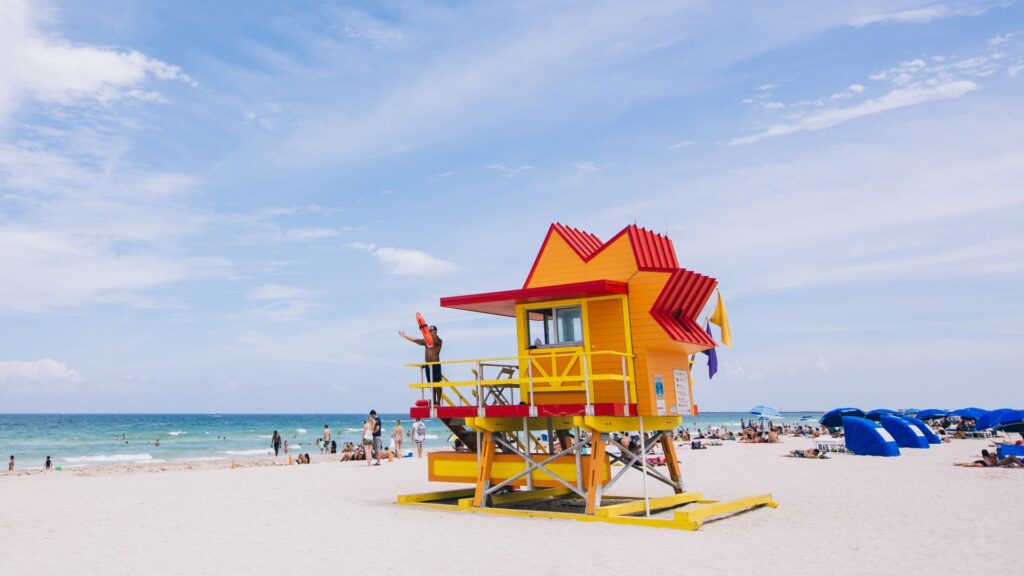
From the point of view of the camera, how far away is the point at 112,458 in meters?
59.8

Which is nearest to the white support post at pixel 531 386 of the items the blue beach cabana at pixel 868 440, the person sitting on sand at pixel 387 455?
the person sitting on sand at pixel 387 455

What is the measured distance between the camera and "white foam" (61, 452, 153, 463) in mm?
57781

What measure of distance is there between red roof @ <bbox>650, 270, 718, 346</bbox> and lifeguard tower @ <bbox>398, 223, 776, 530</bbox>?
3 centimetres

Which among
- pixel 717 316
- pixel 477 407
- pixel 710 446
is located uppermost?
pixel 717 316

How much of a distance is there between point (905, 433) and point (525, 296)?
28401 mm

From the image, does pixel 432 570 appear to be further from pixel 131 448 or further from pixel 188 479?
pixel 131 448

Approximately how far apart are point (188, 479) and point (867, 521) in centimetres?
2175

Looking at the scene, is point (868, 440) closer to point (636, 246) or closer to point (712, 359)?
point (712, 359)

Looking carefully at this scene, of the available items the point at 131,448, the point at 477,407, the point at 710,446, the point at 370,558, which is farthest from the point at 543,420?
the point at 131,448

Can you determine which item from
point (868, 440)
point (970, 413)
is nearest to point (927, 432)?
point (868, 440)

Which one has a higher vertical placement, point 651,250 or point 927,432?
point 651,250

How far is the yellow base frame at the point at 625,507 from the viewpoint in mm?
13891

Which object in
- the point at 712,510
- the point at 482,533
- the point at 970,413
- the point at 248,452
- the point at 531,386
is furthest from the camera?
the point at 248,452

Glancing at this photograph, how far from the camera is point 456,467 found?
1753 cm
